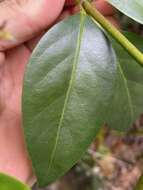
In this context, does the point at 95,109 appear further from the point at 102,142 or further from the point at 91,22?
the point at 102,142

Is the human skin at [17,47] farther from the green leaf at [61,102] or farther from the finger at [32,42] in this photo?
the green leaf at [61,102]

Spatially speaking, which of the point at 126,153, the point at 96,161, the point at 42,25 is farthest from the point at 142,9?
the point at 126,153

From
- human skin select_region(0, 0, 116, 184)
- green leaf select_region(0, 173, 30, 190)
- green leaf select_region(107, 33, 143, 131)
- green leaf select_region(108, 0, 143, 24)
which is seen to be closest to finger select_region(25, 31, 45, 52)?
human skin select_region(0, 0, 116, 184)

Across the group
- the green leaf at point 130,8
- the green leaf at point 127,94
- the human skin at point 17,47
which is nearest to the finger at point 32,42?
the human skin at point 17,47

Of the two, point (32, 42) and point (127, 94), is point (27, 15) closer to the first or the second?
point (32, 42)

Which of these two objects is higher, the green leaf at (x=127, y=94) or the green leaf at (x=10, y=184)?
the green leaf at (x=10, y=184)

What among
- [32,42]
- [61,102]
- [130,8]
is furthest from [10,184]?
[32,42]
